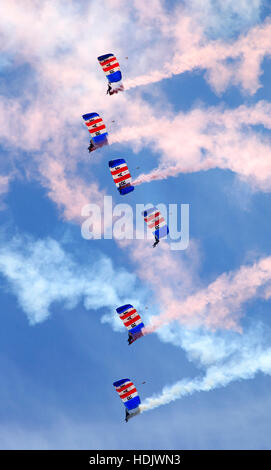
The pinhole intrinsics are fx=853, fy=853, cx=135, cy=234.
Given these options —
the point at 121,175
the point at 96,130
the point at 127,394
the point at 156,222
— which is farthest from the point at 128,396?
the point at 96,130

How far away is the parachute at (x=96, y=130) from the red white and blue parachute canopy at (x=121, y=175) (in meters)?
3.55

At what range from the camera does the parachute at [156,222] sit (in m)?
98.0

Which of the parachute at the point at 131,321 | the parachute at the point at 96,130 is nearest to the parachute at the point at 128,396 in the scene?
the parachute at the point at 131,321

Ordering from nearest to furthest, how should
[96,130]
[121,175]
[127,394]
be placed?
[127,394] < [121,175] < [96,130]

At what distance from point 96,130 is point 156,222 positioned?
12.8 meters

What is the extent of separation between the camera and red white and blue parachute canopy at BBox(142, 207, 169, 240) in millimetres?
98000

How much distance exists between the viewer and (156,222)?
98.6m

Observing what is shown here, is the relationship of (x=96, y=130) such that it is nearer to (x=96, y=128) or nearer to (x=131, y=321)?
(x=96, y=128)
